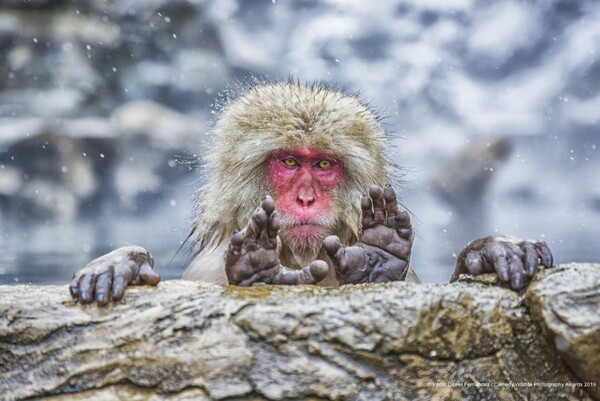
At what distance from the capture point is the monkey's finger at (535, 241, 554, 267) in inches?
88.7

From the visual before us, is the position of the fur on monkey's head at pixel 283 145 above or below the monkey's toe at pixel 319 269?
above

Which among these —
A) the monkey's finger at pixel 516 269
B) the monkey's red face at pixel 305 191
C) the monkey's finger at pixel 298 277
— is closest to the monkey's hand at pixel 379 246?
the monkey's finger at pixel 298 277

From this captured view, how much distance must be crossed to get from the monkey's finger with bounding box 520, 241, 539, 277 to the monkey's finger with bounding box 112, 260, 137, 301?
116cm

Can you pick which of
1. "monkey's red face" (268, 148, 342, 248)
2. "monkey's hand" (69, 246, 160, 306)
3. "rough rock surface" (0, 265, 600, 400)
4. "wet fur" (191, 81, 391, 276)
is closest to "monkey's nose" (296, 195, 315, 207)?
"monkey's red face" (268, 148, 342, 248)

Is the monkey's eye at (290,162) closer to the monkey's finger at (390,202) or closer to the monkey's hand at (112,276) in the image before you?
the monkey's finger at (390,202)

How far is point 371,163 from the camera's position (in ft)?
11.2

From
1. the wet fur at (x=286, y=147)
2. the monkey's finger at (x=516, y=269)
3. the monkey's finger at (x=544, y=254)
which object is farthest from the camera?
the wet fur at (x=286, y=147)

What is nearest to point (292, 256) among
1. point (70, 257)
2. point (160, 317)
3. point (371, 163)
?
point (371, 163)

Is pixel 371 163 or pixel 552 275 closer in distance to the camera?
pixel 552 275

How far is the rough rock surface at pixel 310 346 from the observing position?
5.94 ft

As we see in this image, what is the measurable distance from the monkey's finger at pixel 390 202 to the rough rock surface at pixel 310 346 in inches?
20.5

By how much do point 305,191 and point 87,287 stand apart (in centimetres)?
130

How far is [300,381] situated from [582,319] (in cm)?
72

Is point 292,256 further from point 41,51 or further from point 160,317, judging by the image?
point 41,51
